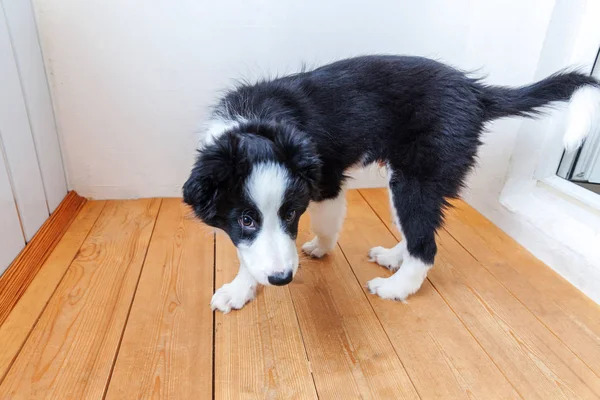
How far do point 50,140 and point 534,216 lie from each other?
2107 mm

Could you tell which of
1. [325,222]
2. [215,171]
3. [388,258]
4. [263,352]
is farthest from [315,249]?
[215,171]

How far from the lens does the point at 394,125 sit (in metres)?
1.26

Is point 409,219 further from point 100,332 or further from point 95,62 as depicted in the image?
point 95,62

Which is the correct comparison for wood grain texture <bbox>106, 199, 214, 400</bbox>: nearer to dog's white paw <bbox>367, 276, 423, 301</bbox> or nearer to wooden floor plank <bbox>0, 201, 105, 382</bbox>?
wooden floor plank <bbox>0, 201, 105, 382</bbox>

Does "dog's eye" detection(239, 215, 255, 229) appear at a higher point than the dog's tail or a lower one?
lower

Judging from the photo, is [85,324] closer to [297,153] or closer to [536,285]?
[297,153]

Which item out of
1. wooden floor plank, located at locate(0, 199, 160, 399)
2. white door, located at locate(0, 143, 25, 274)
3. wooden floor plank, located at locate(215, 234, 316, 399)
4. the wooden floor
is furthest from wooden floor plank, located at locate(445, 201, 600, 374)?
white door, located at locate(0, 143, 25, 274)

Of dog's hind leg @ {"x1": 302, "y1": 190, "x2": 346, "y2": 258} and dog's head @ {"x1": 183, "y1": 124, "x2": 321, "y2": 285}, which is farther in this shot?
dog's hind leg @ {"x1": 302, "y1": 190, "x2": 346, "y2": 258}

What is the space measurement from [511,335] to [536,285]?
0.34m

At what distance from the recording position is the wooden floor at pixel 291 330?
105cm

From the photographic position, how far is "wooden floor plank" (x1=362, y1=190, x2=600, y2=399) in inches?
42.7

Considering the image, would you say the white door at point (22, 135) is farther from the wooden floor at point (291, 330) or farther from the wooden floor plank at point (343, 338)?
the wooden floor plank at point (343, 338)

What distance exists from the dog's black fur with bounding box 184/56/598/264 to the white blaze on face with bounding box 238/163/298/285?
0.78 feet

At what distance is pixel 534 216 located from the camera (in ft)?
5.53
